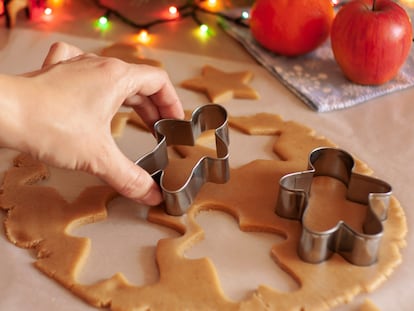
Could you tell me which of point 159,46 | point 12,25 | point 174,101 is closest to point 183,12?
point 159,46

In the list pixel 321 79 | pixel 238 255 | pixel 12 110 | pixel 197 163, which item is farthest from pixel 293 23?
pixel 12 110

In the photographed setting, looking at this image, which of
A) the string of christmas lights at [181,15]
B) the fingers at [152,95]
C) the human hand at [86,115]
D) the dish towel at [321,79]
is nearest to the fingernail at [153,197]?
the human hand at [86,115]

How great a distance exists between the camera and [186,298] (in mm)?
755

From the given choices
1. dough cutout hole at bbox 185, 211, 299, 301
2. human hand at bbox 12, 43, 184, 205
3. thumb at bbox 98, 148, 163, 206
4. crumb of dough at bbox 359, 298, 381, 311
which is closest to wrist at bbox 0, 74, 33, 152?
human hand at bbox 12, 43, 184, 205

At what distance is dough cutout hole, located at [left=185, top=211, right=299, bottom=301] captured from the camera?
783 mm

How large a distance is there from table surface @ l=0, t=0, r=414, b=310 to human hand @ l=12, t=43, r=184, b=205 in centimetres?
16

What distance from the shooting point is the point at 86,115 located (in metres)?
0.75

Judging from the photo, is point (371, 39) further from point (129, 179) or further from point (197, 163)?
point (129, 179)

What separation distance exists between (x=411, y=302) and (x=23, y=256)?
0.48 meters

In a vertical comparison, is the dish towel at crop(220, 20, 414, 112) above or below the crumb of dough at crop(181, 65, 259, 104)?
above

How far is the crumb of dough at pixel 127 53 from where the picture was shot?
3.88 ft

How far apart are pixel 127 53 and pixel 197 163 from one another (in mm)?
410

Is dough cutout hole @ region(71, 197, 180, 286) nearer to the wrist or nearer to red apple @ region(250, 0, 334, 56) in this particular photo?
the wrist

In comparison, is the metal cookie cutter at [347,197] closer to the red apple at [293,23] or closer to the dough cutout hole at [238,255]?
the dough cutout hole at [238,255]
